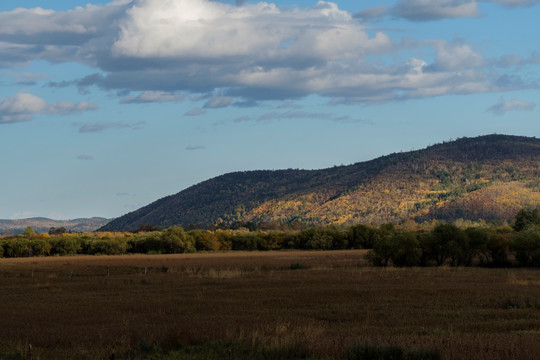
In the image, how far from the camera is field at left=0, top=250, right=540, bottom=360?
18203 mm

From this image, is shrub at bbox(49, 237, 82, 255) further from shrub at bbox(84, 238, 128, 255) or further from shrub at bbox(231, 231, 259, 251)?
shrub at bbox(231, 231, 259, 251)

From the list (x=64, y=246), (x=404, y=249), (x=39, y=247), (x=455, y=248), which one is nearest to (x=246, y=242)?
(x=64, y=246)

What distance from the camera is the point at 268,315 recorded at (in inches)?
1046

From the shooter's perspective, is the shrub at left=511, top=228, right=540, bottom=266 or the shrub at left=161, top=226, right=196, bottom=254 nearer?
the shrub at left=511, top=228, right=540, bottom=266

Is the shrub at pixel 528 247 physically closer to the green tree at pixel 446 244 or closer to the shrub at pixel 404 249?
the green tree at pixel 446 244

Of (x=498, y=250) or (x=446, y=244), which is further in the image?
(x=498, y=250)

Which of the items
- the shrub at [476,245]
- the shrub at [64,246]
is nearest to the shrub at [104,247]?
the shrub at [64,246]

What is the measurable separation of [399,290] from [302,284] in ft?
22.3

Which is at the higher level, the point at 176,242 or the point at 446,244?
the point at 176,242

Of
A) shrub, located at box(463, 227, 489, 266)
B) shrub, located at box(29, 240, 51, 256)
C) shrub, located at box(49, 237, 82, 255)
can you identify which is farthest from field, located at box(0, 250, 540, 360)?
shrub, located at box(49, 237, 82, 255)

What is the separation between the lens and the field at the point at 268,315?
18.2 m

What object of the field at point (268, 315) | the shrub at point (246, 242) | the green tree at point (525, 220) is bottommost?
the field at point (268, 315)

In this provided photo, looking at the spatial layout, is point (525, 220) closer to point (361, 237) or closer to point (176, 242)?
point (361, 237)

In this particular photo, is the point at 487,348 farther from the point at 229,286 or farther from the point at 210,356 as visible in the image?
the point at 229,286
